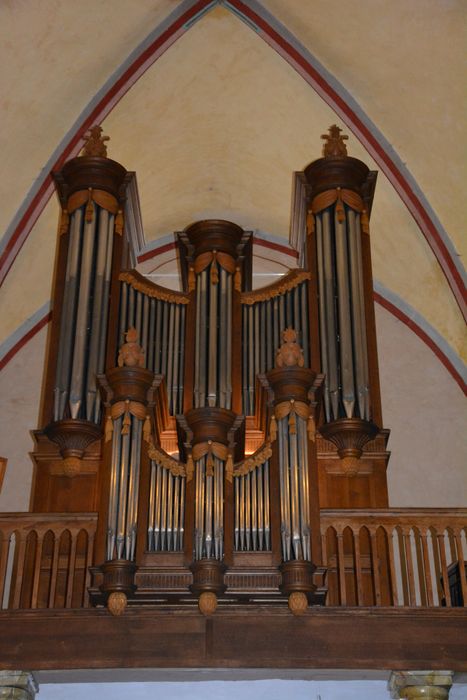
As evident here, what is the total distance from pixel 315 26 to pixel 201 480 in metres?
5.36

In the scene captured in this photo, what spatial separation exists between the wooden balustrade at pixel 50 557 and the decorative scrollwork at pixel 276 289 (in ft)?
9.23

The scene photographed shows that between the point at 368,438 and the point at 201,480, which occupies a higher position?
the point at 368,438

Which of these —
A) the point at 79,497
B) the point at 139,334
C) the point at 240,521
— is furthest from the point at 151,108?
the point at 240,521

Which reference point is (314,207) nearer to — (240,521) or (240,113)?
(240,113)

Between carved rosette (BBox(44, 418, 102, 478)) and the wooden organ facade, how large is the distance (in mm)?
17

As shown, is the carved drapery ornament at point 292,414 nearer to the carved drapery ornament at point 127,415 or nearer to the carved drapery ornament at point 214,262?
the carved drapery ornament at point 127,415

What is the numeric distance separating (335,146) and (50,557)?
5.00 meters

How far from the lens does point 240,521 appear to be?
Result: 8102 mm

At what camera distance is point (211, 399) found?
9.32 metres

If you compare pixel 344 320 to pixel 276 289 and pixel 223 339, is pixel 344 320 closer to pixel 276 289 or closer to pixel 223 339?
pixel 276 289

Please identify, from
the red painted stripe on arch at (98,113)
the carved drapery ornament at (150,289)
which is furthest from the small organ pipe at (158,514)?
the red painted stripe on arch at (98,113)

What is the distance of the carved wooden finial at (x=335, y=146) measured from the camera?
1081cm

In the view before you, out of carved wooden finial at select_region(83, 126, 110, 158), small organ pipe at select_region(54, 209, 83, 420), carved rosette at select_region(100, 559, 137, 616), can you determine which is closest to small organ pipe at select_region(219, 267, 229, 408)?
small organ pipe at select_region(54, 209, 83, 420)

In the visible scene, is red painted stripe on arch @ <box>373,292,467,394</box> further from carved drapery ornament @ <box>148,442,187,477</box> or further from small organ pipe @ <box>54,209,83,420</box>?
carved drapery ornament @ <box>148,442,187,477</box>
